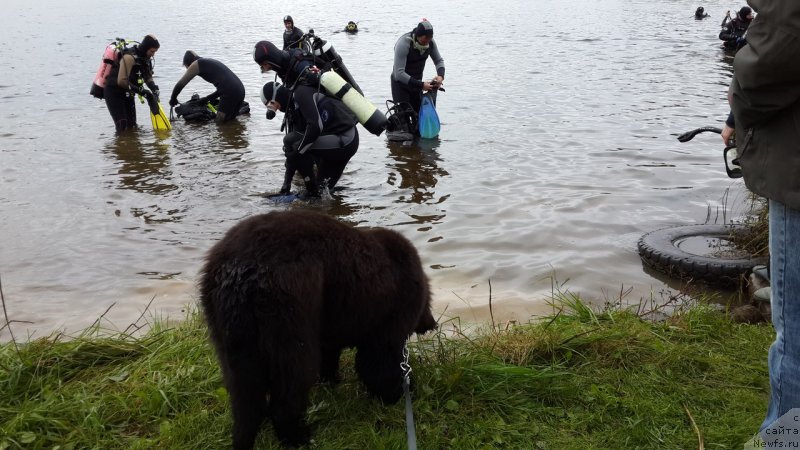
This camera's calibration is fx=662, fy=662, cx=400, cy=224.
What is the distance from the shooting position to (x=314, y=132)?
27.8 ft

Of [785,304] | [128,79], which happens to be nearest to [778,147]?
[785,304]

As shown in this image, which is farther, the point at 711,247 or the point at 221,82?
the point at 221,82

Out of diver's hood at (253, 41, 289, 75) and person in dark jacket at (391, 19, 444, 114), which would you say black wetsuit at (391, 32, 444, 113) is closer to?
person in dark jacket at (391, 19, 444, 114)

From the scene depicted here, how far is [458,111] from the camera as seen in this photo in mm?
15641

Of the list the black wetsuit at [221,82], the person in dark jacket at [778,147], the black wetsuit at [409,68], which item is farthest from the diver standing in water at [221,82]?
the person in dark jacket at [778,147]

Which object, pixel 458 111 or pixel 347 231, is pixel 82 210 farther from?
pixel 458 111

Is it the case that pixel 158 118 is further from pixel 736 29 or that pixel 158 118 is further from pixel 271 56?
pixel 736 29

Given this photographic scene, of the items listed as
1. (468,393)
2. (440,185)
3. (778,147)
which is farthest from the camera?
(440,185)

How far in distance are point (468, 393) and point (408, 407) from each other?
20.1 inches

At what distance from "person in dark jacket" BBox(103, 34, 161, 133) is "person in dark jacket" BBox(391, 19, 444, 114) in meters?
5.09

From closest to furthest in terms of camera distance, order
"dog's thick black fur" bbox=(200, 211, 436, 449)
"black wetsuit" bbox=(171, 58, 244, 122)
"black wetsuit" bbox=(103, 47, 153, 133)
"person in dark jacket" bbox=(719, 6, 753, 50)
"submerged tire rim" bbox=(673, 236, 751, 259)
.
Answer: "dog's thick black fur" bbox=(200, 211, 436, 449), "submerged tire rim" bbox=(673, 236, 751, 259), "black wetsuit" bbox=(103, 47, 153, 133), "black wetsuit" bbox=(171, 58, 244, 122), "person in dark jacket" bbox=(719, 6, 753, 50)

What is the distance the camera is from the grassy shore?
133 inches

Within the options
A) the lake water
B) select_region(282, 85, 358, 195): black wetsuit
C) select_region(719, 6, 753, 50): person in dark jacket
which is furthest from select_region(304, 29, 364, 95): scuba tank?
select_region(719, 6, 753, 50): person in dark jacket

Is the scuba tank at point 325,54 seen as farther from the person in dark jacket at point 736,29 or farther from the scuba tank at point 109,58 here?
the person in dark jacket at point 736,29
